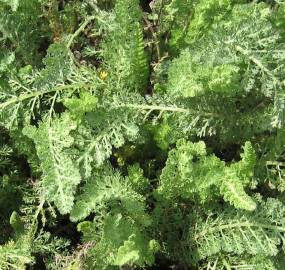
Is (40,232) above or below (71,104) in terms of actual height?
below

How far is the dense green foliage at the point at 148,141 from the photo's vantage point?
7.29 ft

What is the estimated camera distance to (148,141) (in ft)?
8.56

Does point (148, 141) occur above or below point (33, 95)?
below

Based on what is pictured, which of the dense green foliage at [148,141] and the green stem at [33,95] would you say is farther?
the green stem at [33,95]

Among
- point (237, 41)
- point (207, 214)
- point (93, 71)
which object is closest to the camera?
point (237, 41)

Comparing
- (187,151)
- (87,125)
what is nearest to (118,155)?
(87,125)

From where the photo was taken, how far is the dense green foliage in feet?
7.29

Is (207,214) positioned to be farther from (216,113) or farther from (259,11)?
(259,11)

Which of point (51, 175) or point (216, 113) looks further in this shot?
point (216, 113)

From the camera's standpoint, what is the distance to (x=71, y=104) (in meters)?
2.30

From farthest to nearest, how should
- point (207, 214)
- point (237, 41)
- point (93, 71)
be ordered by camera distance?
point (93, 71), point (207, 214), point (237, 41)

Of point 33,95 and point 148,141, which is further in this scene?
point 148,141

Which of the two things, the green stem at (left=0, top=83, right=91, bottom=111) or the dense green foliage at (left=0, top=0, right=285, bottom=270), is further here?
the green stem at (left=0, top=83, right=91, bottom=111)

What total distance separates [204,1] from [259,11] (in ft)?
0.82
